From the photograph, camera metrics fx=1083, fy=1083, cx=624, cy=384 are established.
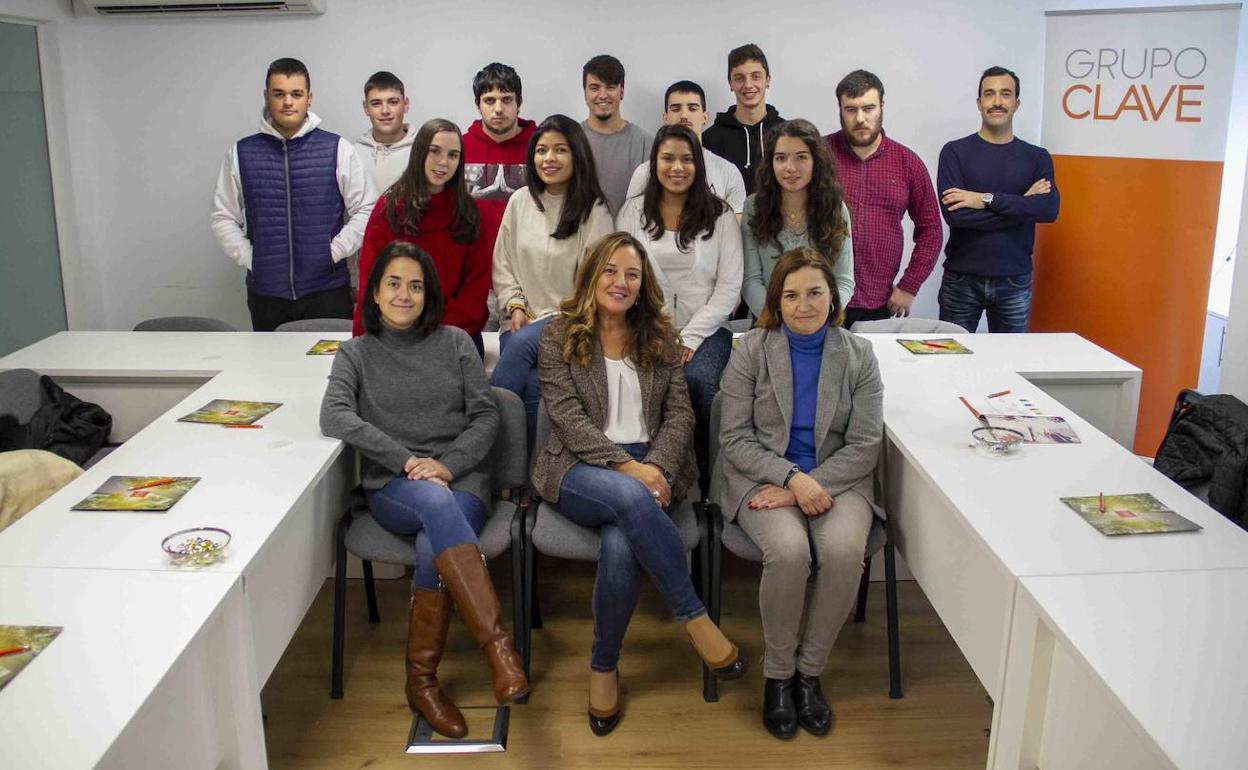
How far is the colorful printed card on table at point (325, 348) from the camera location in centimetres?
365

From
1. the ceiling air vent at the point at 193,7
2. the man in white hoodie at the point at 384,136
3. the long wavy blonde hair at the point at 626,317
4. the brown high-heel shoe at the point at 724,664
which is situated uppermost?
the ceiling air vent at the point at 193,7

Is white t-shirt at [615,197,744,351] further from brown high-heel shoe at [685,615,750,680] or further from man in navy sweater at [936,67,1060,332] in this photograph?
man in navy sweater at [936,67,1060,332]

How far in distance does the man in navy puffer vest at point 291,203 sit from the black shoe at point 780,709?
2603 mm

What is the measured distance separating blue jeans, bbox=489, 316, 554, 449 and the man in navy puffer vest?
1401 mm

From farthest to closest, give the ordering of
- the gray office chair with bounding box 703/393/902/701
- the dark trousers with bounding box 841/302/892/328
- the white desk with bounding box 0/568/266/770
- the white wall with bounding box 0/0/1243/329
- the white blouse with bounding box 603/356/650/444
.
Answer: the white wall with bounding box 0/0/1243/329
the dark trousers with bounding box 841/302/892/328
the white blouse with bounding box 603/356/650/444
the gray office chair with bounding box 703/393/902/701
the white desk with bounding box 0/568/266/770

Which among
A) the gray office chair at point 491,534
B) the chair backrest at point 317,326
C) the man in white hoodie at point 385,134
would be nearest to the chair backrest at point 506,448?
the gray office chair at point 491,534

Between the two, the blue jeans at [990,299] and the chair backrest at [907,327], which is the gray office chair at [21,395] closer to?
the chair backrest at [907,327]

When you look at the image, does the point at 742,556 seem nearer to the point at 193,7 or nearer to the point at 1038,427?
the point at 1038,427

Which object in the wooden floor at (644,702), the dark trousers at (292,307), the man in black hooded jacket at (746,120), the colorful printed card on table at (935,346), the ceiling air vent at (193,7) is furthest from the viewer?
the ceiling air vent at (193,7)

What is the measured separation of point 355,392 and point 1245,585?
2.15 meters

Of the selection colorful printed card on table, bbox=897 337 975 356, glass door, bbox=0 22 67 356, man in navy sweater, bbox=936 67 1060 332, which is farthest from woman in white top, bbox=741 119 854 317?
glass door, bbox=0 22 67 356

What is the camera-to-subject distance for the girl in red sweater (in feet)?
11.2

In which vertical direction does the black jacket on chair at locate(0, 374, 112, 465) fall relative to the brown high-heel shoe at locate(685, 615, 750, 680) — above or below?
above

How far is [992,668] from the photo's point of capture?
2.30 metres
